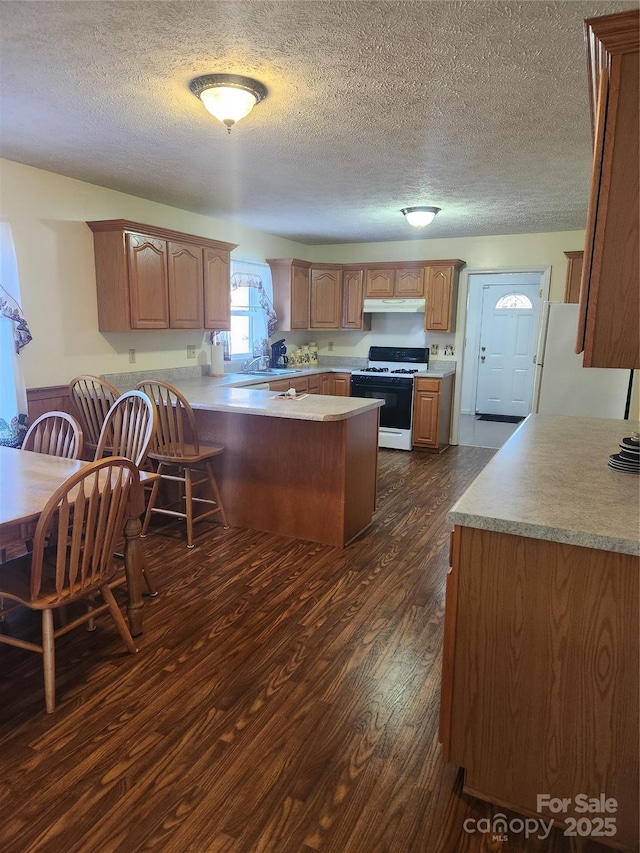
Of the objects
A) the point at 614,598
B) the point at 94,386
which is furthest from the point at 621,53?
the point at 94,386

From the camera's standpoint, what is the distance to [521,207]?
4.30m

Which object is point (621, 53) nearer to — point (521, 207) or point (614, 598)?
point (614, 598)

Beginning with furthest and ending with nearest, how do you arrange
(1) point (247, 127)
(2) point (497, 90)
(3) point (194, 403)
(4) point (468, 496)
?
(3) point (194, 403), (1) point (247, 127), (2) point (497, 90), (4) point (468, 496)

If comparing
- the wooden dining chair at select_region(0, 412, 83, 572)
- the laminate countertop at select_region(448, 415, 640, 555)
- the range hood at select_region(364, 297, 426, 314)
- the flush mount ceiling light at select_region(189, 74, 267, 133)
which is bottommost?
the wooden dining chair at select_region(0, 412, 83, 572)

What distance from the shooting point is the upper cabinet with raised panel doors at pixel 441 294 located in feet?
18.9

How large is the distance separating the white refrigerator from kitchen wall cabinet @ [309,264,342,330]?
8.07 ft

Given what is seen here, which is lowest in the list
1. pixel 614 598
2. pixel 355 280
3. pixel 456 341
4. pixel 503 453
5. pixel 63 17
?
pixel 614 598

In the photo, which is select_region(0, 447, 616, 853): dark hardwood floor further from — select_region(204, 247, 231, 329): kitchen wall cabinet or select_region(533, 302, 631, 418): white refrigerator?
select_region(533, 302, 631, 418): white refrigerator

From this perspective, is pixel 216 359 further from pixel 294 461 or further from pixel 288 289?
pixel 294 461

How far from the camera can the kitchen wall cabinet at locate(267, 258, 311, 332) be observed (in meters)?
5.86

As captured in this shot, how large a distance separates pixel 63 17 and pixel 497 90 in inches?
64.1

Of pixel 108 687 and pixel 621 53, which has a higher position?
pixel 621 53

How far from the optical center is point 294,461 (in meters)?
3.42

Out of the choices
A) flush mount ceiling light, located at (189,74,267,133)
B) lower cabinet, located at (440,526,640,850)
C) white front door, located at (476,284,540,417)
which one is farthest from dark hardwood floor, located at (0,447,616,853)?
white front door, located at (476,284,540,417)
